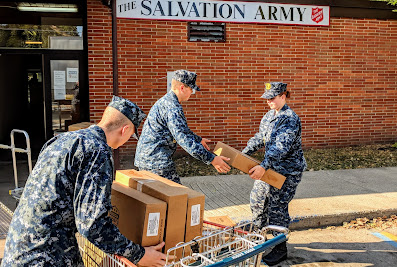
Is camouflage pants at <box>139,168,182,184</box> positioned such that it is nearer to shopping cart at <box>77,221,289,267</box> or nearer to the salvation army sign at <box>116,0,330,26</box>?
shopping cart at <box>77,221,289,267</box>

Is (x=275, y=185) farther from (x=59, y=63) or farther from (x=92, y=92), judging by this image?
(x=59, y=63)

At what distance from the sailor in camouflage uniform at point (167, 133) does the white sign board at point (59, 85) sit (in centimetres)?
580

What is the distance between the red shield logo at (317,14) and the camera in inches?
400

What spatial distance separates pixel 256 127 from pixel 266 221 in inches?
214

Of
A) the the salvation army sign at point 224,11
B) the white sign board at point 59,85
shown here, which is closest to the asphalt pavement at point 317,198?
the white sign board at point 59,85

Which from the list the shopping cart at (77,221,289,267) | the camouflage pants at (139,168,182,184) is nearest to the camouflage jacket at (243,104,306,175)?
the camouflage pants at (139,168,182,184)

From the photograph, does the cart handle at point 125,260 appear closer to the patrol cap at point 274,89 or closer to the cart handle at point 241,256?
the cart handle at point 241,256

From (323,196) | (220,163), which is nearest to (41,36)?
(323,196)

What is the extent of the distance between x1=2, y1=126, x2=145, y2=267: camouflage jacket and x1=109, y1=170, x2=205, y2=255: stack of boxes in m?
0.33

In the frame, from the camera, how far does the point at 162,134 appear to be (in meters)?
4.18

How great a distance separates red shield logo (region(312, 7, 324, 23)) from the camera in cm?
1015

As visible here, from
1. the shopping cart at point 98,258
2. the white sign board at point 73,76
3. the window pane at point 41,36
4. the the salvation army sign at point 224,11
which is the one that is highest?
the the salvation army sign at point 224,11

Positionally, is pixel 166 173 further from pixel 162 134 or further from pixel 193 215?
pixel 193 215

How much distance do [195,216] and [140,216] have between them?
40cm
